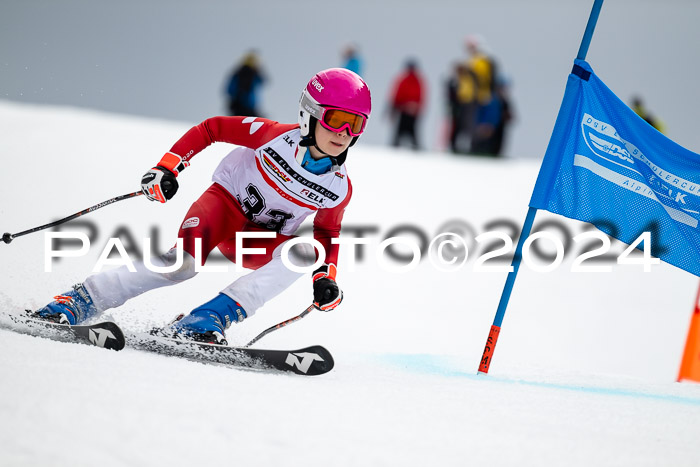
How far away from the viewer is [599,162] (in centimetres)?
443

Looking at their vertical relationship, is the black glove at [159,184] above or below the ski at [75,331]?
above

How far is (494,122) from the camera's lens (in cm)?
1416

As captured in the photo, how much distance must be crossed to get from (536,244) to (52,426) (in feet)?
28.8

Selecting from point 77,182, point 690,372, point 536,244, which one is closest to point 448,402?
point 690,372

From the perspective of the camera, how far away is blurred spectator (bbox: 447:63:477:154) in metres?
13.5

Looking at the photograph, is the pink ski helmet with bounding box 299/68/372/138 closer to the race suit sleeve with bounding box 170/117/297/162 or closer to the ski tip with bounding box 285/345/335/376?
the race suit sleeve with bounding box 170/117/297/162

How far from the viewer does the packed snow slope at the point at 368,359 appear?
2328mm

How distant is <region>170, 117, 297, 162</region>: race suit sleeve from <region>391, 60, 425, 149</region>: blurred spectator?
1090cm

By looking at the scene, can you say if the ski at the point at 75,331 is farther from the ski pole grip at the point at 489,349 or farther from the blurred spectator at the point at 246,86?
the blurred spectator at the point at 246,86

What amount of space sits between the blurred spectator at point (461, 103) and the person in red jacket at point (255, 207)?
9829 millimetres
